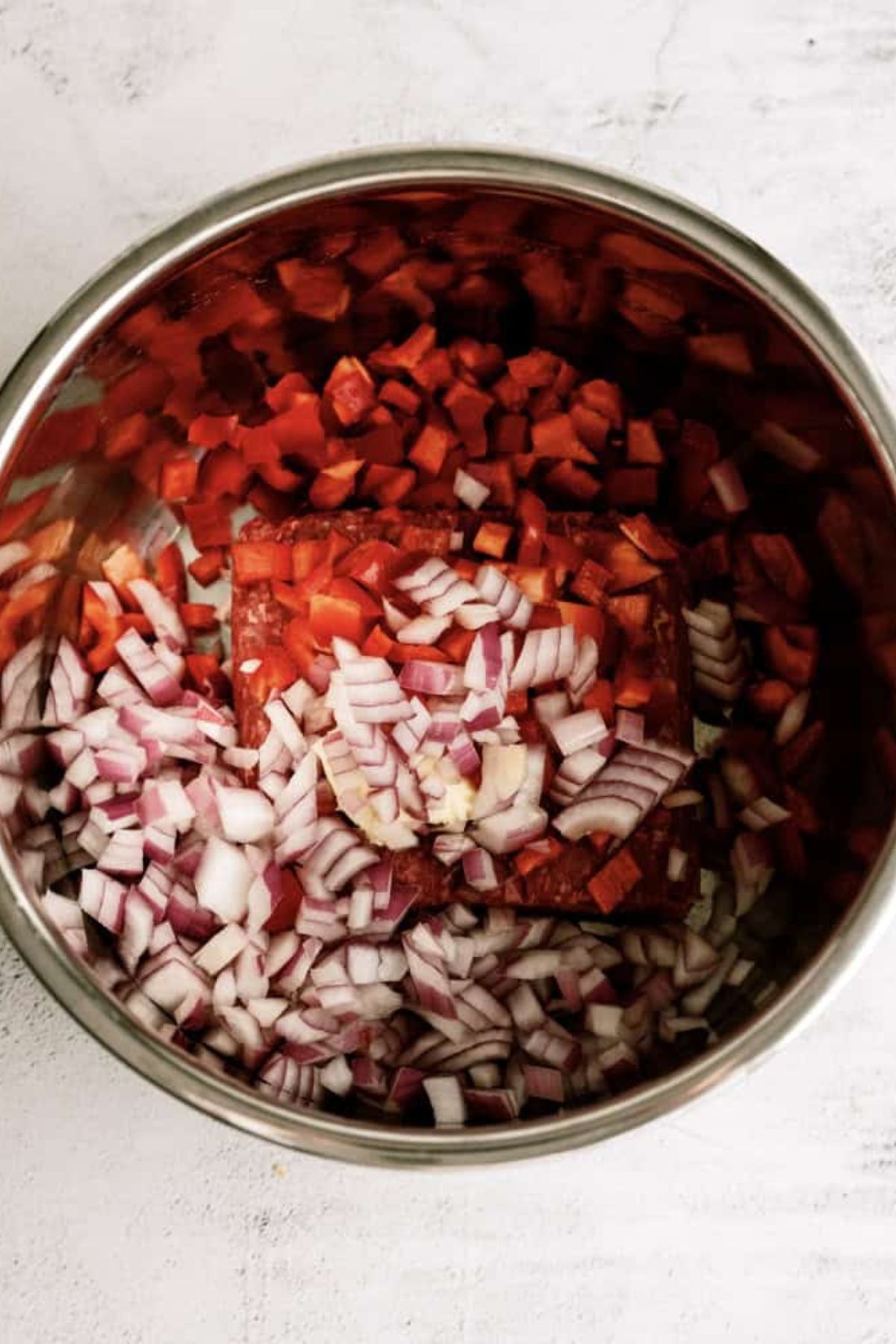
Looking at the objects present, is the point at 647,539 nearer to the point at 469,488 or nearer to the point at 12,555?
the point at 469,488

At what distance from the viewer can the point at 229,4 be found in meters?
1.18

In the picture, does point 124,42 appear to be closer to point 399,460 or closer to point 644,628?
point 399,460

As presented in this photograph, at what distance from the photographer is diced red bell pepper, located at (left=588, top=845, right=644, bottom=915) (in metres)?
1.10

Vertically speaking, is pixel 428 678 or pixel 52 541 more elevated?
pixel 52 541

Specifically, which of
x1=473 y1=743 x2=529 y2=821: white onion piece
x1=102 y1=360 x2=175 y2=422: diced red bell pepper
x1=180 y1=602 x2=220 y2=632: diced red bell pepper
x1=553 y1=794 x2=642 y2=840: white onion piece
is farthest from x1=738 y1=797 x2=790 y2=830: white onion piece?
x1=102 y1=360 x2=175 y2=422: diced red bell pepper

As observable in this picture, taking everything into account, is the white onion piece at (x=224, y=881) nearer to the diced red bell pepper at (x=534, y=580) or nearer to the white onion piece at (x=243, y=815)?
the white onion piece at (x=243, y=815)

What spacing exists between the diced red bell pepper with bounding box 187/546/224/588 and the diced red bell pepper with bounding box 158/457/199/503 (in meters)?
0.06

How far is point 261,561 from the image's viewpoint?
1147 millimetres

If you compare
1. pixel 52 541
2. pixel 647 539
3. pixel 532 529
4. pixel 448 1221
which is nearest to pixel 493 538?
pixel 532 529

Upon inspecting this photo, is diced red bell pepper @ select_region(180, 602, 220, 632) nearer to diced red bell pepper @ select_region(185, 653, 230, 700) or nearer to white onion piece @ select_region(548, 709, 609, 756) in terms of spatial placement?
diced red bell pepper @ select_region(185, 653, 230, 700)

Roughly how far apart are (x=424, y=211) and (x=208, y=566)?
0.40 meters

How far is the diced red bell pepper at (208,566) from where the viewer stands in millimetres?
1197

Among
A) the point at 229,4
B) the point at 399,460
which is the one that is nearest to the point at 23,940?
the point at 399,460

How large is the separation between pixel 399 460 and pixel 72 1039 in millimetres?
591
